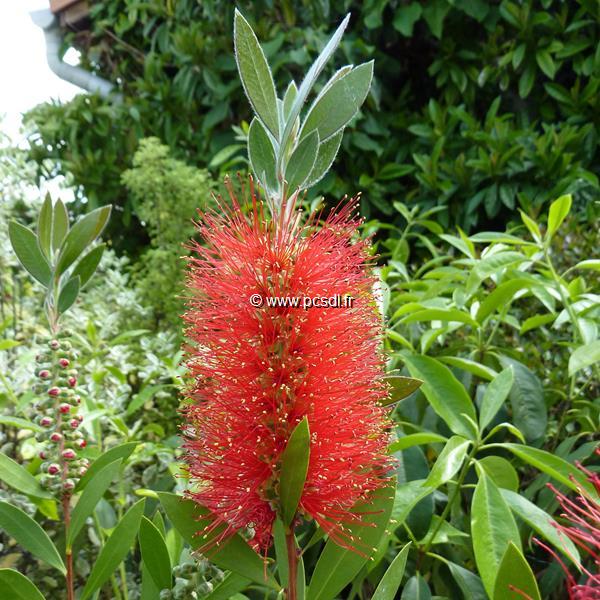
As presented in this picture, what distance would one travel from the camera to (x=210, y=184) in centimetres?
183

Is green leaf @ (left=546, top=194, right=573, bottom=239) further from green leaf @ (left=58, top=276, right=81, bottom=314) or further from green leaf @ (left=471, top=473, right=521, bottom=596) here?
A: green leaf @ (left=58, top=276, right=81, bottom=314)

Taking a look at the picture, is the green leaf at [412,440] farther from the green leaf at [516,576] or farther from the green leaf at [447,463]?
the green leaf at [516,576]

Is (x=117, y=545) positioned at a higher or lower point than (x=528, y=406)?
lower

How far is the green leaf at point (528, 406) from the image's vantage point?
868 millimetres

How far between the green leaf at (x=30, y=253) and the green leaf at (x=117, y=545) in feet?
0.84

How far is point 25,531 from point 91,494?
7 cm

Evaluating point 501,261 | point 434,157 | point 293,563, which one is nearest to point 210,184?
point 434,157

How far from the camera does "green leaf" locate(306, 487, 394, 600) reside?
56cm

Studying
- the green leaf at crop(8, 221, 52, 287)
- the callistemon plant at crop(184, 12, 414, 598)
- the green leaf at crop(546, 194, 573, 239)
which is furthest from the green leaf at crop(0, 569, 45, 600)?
the green leaf at crop(546, 194, 573, 239)

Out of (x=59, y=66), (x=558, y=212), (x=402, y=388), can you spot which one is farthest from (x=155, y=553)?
(x=59, y=66)

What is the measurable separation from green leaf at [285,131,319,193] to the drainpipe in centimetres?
275

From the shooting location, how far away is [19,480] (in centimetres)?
65

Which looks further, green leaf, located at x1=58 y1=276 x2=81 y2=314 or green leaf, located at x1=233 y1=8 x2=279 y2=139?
green leaf, located at x1=58 y1=276 x2=81 y2=314

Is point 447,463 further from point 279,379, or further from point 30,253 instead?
point 30,253
